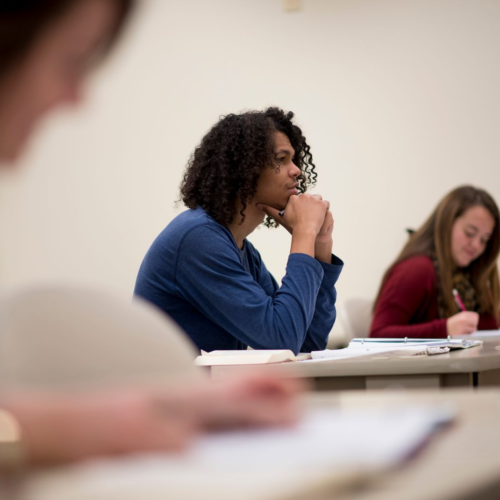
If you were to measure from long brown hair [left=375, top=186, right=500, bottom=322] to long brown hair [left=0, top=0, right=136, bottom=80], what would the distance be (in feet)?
8.57

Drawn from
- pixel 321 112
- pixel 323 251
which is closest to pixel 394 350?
pixel 323 251

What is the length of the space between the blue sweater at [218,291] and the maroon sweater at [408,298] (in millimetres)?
910

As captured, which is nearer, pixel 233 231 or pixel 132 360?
pixel 132 360

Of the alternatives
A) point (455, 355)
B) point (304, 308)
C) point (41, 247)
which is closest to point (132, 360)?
point (455, 355)

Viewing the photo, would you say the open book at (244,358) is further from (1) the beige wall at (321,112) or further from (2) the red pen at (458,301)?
(1) the beige wall at (321,112)

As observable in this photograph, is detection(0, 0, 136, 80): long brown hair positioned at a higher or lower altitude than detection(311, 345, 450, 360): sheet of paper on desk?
higher

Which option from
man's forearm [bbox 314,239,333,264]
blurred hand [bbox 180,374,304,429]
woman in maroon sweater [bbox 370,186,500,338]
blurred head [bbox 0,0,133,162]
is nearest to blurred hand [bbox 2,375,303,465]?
blurred hand [bbox 180,374,304,429]

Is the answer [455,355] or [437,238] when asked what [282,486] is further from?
[437,238]

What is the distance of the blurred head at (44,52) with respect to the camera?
0.30m

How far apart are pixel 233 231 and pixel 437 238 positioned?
1.23m

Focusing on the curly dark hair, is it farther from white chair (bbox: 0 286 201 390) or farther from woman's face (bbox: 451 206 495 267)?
white chair (bbox: 0 286 201 390)

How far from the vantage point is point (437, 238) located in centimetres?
289

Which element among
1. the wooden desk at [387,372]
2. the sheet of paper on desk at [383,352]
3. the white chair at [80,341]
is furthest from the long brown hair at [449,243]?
the white chair at [80,341]

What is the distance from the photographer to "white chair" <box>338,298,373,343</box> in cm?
283
